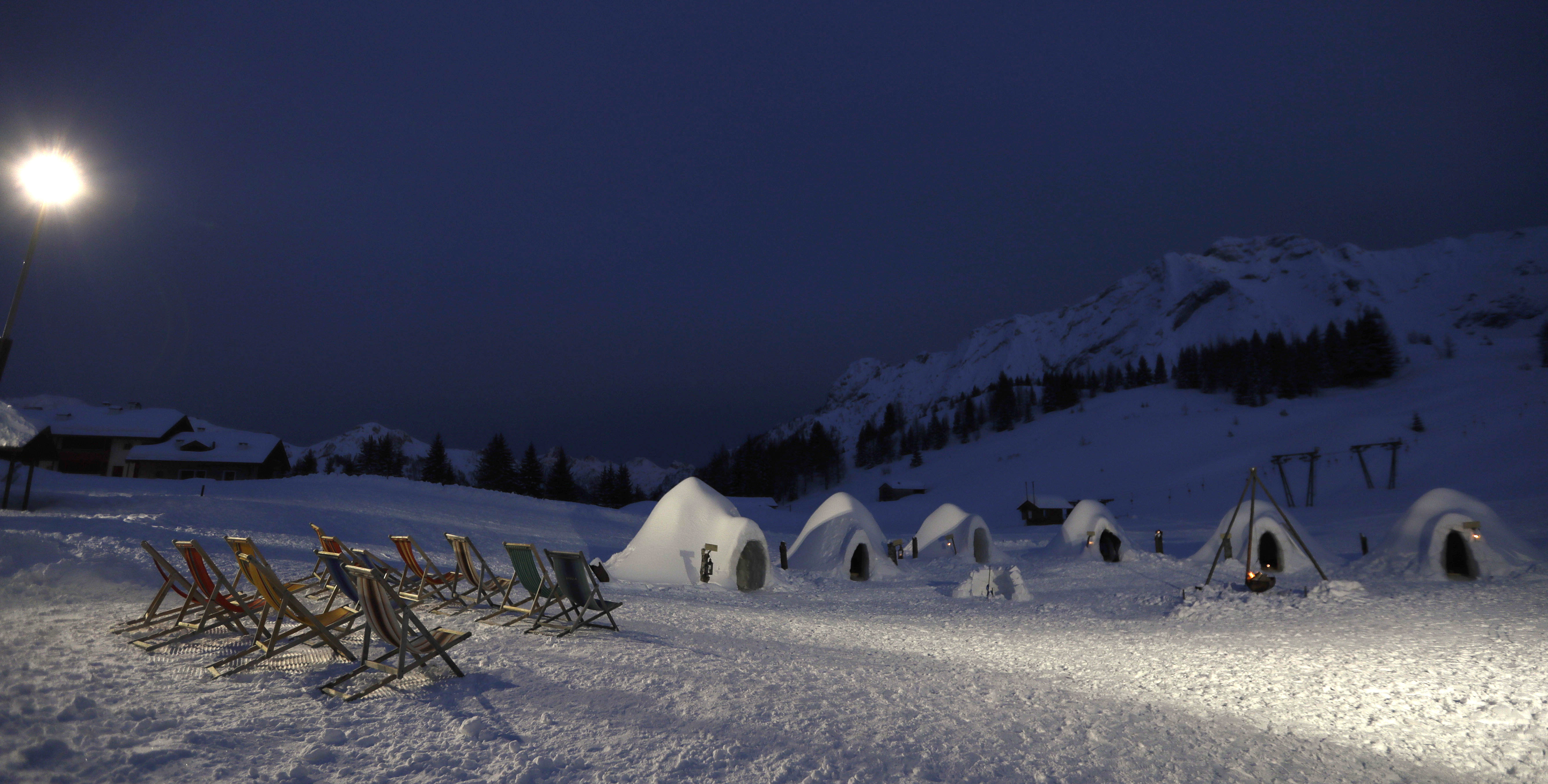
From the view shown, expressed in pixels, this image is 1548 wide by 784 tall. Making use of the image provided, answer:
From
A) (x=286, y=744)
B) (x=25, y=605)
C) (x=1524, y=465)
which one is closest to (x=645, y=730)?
(x=286, y=744)

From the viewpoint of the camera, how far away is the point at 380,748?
4.18 metres

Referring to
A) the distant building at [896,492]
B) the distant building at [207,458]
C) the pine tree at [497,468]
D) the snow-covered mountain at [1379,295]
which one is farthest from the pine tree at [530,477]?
the snow-covered mountain at [1379,295]

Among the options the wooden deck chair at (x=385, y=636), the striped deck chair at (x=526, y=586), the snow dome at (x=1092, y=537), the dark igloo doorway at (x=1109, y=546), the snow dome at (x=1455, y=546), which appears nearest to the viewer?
the wooden deck chair at (x=385, y=636)

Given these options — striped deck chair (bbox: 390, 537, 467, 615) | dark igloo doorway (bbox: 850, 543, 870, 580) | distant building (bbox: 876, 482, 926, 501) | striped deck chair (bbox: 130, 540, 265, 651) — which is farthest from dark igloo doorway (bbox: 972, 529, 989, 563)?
distant building (bbox: 876, 482, 926, 501)

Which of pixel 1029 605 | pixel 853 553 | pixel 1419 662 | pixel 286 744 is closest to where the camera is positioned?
pixel 286 744

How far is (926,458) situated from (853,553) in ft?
190

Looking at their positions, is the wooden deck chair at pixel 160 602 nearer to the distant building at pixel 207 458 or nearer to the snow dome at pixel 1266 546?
the snow dome at pixel 1266 546

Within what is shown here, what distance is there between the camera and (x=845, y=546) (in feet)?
64.8

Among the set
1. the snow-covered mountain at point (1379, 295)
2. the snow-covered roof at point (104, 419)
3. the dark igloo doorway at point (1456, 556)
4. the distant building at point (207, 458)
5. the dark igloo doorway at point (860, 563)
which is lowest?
the dark igloo doorway at point (860, 563)

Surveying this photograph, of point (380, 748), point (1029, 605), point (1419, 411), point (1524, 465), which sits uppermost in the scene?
point (1419, 411)

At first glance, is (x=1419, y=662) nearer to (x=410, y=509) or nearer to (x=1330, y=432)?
(x=410, y=509)

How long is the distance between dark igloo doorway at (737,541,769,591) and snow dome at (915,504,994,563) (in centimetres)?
1177

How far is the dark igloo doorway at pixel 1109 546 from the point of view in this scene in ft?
75.9

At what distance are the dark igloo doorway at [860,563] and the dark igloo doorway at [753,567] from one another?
4.31 m
